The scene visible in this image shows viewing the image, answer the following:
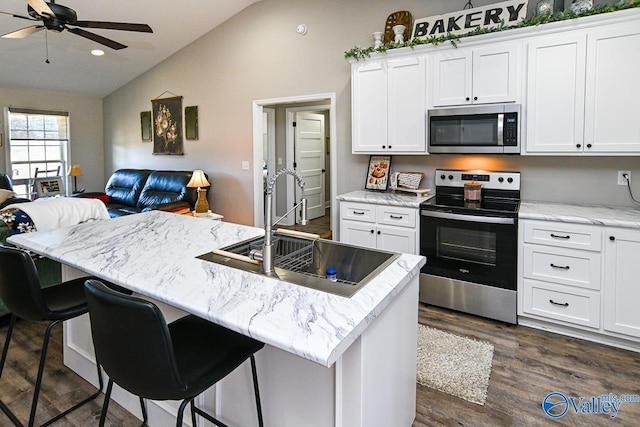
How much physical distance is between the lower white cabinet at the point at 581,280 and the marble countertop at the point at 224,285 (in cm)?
164

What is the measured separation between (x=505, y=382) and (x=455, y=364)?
11.8 inches

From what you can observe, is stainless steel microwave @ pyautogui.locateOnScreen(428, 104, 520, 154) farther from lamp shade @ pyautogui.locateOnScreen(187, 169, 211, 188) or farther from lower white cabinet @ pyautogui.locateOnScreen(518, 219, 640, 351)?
lamp shade @ pyautogui.locateOnScreen(187, 169, 211, 188)

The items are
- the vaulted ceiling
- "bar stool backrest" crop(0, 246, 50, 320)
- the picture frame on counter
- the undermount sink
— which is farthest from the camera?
the vaulted ceiling

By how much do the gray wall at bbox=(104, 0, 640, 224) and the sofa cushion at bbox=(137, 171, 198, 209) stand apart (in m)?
0.44

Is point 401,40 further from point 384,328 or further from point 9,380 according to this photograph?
point 9,380

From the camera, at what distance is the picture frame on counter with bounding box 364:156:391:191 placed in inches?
164

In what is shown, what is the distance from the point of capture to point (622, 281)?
2633 millimetres

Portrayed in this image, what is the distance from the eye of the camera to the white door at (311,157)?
6660 millimetres

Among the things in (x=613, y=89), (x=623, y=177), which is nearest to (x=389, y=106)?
(x=613, y=89)

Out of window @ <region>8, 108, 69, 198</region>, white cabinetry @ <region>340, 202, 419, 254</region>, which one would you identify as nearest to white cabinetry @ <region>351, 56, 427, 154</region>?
white cabinetry @ <region>340, 202, 419, 254</region>

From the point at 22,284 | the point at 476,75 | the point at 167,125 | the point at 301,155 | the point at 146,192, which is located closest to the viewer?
the point at 22,284

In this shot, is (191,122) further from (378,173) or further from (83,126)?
(378,173)

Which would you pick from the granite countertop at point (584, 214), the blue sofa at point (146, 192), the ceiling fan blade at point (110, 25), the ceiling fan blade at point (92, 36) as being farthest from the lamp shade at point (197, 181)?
the granite countertop at point (584, 214)

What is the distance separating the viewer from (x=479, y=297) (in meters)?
3.18
